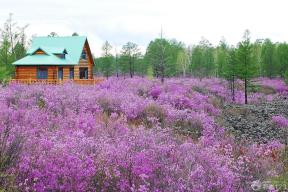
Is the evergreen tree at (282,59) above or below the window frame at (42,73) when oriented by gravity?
above

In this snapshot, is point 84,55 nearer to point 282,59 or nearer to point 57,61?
point 57,61

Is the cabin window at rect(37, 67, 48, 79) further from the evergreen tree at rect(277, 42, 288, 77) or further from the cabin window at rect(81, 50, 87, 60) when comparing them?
the evergreen tree at rect(277, 42, 288, 77)

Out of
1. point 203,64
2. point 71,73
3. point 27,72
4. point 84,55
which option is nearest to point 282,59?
point 203,64

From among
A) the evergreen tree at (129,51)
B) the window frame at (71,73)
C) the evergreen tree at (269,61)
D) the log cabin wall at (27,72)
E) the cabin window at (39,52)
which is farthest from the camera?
the evergreen tree at (269,61)

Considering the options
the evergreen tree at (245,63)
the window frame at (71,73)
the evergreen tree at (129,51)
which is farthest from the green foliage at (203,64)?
the window frame at (71,73)

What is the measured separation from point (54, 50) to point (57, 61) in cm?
254

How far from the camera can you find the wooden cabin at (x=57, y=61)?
36.7 metres

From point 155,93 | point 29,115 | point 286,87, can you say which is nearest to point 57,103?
point 29,115

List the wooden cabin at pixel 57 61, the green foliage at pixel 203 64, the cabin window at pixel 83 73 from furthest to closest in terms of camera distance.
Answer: the green foliage at pixel 203 64 < the cabin window at pixel 83 73 < the wooden cabin at pixel 57 61

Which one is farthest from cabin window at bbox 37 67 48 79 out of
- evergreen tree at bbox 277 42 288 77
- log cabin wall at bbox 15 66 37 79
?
evergreen tree at bbox 277 42 288 77

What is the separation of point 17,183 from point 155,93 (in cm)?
2057

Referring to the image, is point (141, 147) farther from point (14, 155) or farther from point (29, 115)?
point (29, 115)

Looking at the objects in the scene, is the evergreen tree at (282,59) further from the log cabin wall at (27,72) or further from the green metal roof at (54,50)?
the log cabin wall at (27,72)

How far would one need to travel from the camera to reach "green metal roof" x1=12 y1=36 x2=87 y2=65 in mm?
36750
